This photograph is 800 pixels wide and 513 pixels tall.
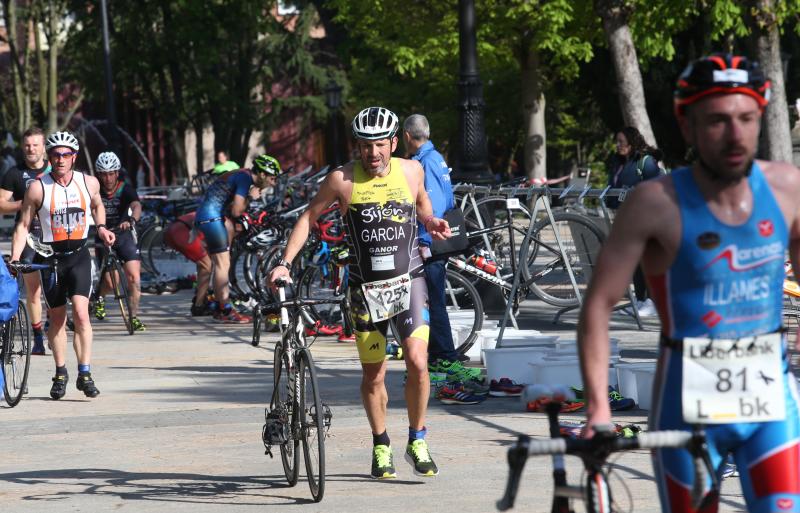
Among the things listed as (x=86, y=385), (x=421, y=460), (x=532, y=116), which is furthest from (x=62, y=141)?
(x=532, y=116)

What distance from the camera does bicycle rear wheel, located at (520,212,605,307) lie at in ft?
43.8

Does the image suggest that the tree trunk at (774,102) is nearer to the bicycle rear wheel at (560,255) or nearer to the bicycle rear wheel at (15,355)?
the bicycle rear wheel at (560,255)

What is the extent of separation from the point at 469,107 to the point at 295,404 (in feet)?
32.1

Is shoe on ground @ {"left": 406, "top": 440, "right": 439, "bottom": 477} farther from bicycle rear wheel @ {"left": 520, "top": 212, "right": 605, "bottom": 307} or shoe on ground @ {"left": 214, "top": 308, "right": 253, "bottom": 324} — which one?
shoe on ground @ {"left": 214, "top": 308, "right": 253, "bottom": 324}

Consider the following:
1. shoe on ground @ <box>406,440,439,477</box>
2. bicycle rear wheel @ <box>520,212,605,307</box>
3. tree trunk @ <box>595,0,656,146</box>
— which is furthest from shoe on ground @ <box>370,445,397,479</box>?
tree trunk @ <box>595,0,656,146</box>

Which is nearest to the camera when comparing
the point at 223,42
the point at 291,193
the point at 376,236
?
the point at 376,236

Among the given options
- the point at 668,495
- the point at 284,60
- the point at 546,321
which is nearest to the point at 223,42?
the point at 284,60

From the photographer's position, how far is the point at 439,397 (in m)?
10.1

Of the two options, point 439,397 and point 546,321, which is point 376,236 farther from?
point 546,321

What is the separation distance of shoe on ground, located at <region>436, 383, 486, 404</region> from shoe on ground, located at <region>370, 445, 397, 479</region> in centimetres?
241

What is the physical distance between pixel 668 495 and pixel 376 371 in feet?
12.1

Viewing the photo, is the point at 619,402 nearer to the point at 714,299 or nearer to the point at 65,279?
the point at 65,279

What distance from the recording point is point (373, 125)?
7.46 metres

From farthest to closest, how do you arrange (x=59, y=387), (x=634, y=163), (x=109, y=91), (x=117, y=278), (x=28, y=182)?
(x=109, y=91) < (x=117, y=278) < (x=634, y=163) < (x=28, y=182) < (x=59, y=387)
